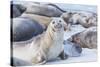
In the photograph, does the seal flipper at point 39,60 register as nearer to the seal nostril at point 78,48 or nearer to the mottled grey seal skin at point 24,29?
the mottled grey seal skin at point 24,29

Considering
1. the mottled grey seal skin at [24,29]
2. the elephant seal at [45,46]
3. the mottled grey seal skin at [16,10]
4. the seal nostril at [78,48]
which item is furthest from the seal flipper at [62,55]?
the mottled grey seal skin at [16,10]

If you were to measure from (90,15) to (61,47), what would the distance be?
0.49 m

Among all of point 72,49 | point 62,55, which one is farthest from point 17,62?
point 72,49

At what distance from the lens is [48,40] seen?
1679 millimetres

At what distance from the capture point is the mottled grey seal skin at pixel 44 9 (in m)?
1.65

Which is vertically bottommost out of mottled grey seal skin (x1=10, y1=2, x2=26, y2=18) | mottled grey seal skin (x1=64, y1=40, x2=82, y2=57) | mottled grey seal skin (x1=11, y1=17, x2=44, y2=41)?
mottled grey seal skin (x1=64, y1=40, x2=82, y2=57)

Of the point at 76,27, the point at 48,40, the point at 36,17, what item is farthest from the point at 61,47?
the point at 36,17

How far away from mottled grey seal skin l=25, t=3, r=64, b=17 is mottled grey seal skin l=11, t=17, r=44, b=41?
11 cm

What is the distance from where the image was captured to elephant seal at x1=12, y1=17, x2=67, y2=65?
160cm

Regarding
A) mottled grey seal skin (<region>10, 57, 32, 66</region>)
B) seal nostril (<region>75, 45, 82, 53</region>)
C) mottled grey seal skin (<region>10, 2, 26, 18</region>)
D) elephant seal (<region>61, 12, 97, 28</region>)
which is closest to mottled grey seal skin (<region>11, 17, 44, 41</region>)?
mottled grey seal skin (<region>10, 2, 26, 18</region>)

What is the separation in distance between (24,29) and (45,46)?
271 millimetres

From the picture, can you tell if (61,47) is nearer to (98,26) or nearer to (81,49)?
(81,49)

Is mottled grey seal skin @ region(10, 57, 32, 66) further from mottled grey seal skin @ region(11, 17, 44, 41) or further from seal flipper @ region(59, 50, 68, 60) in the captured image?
seal flipper @ region(59, 50, 68, 60)

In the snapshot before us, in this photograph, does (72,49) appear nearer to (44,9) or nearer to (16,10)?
(44,9)
